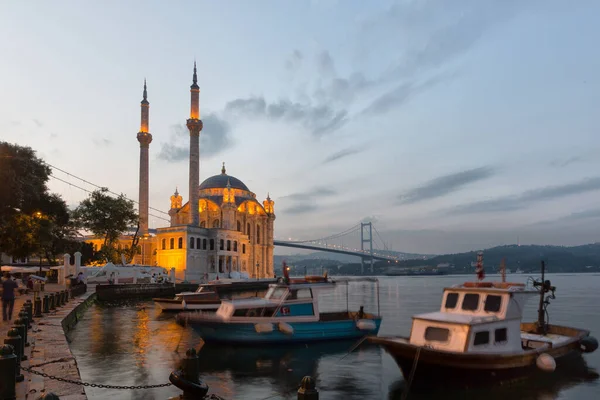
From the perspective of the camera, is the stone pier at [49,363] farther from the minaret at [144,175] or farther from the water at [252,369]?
the minaret at [144,175]

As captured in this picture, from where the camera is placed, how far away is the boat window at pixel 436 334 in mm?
15195

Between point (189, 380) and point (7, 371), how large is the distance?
3.27 meters

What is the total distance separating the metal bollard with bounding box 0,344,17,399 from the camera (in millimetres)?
8617

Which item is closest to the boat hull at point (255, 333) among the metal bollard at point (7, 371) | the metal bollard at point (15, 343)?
the metal bollard at point (15, 343)

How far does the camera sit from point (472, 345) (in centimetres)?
1473

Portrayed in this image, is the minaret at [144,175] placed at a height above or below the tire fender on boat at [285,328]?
above

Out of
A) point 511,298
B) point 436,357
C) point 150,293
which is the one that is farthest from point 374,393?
point 150,293

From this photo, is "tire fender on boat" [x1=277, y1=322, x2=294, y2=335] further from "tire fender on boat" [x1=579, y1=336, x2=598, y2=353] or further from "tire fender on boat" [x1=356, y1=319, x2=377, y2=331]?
"tire fender on boat" [x1=579, y1=336, x2=598, y2=353]

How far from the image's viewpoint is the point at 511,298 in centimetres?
1602

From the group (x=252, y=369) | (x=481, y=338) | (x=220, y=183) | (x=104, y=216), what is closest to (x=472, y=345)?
(x=481, y=338)

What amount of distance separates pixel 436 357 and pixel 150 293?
43.0m

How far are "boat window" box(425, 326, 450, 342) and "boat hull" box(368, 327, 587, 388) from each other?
780 mm

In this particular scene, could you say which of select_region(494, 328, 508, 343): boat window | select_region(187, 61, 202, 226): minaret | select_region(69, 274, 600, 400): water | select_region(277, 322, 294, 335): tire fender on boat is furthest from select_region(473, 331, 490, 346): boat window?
select_region(187, 61, 202, 226): minaret

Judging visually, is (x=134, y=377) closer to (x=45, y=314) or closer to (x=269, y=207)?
(x=45, y=314)
